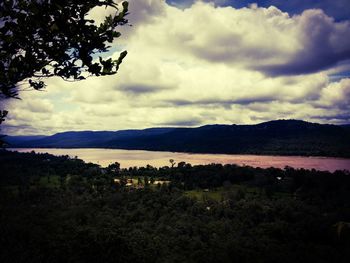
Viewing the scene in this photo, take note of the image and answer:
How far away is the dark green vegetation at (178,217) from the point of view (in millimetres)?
24109

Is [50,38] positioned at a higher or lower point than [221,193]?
higher

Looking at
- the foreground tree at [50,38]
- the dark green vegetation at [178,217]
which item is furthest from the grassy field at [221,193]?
the foreground tree at [50,38]

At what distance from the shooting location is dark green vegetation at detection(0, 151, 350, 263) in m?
24.1

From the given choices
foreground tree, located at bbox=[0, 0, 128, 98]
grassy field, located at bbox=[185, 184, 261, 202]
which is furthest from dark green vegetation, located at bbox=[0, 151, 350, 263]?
foreground tree, located at bbox=[0, 0, 128, 98]

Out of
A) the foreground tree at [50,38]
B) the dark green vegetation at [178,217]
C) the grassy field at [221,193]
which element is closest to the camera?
the foreground tree at [50,38]

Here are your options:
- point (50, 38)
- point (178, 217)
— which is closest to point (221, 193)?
point (178, 217)

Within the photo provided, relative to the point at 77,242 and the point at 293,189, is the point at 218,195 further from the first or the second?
the point at 77,242

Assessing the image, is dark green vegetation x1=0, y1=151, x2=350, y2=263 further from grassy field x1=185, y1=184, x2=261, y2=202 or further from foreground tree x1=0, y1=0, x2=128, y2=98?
foreground tree x1=0, y1=0, x2=128, y2=98

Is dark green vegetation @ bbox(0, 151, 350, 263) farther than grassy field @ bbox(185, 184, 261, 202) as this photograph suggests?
No

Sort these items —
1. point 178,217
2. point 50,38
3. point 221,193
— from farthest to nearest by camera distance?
point 221,193 < point 178,217 < point 50,38

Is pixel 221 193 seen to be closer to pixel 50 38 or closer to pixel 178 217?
pixel 178 217

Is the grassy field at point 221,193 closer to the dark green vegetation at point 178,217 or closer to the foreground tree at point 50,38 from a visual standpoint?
the dark green vegetation at point 178,217

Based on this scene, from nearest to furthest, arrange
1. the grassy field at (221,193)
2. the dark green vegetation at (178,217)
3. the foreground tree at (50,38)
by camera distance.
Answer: the foreground tree at (50,38) < the dark green vegetation at (178,217) < the grassy field at (221,193)

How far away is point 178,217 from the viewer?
62625mm
